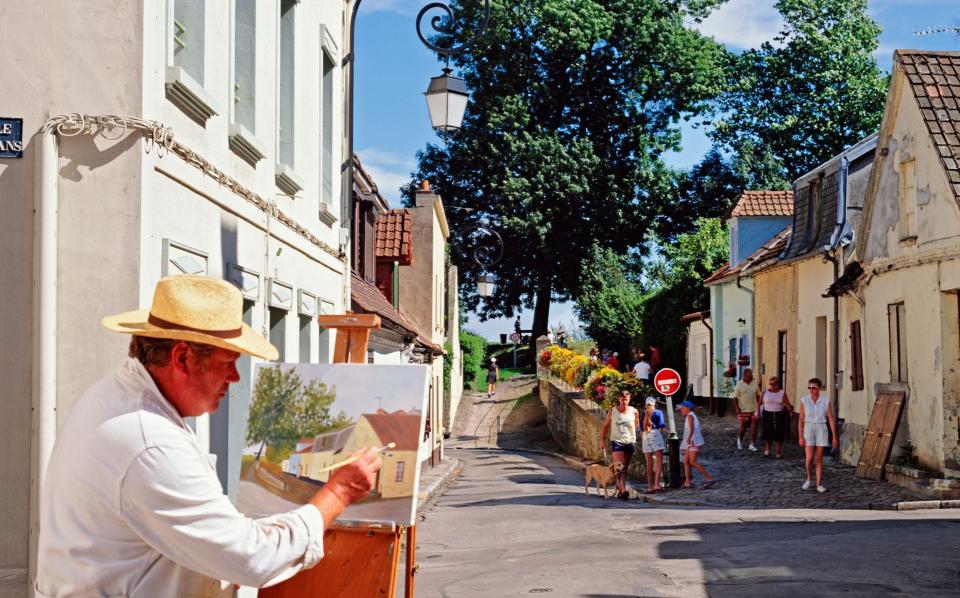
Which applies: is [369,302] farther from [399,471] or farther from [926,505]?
[399,471]

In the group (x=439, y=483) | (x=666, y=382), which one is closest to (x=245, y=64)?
(x=666, y=382)

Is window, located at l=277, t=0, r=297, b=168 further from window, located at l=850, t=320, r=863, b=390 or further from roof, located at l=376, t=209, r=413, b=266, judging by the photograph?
roof, located at l=376, t=209, r=413, b=266

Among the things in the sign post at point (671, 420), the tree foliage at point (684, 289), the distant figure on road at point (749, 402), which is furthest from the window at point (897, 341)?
the tree foliage at point (684, 289)

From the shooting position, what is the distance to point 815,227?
29.7 m

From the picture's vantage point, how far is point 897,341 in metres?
21.9

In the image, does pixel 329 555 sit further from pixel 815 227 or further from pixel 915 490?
pixel 815 227

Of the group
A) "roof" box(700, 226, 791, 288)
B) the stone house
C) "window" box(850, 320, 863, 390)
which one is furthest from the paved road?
"roof" box(700, 226, 791, 288)

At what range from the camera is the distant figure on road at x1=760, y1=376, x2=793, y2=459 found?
25.0m

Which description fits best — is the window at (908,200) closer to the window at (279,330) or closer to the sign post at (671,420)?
the sign post at (671,420)

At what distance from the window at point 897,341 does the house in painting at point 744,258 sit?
12.9m

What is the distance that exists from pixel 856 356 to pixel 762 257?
9.42 m

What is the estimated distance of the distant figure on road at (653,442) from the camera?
22141 mm

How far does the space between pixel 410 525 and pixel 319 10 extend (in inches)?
374

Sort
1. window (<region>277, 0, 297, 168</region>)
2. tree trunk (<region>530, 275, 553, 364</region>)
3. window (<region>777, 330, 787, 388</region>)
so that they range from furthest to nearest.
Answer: tree trunk (<region>530, 275, 553, 364</region>) < window (<region>777, 330, 787, 388</region>) < window (<region>277, 0, 297, 168</region>)
